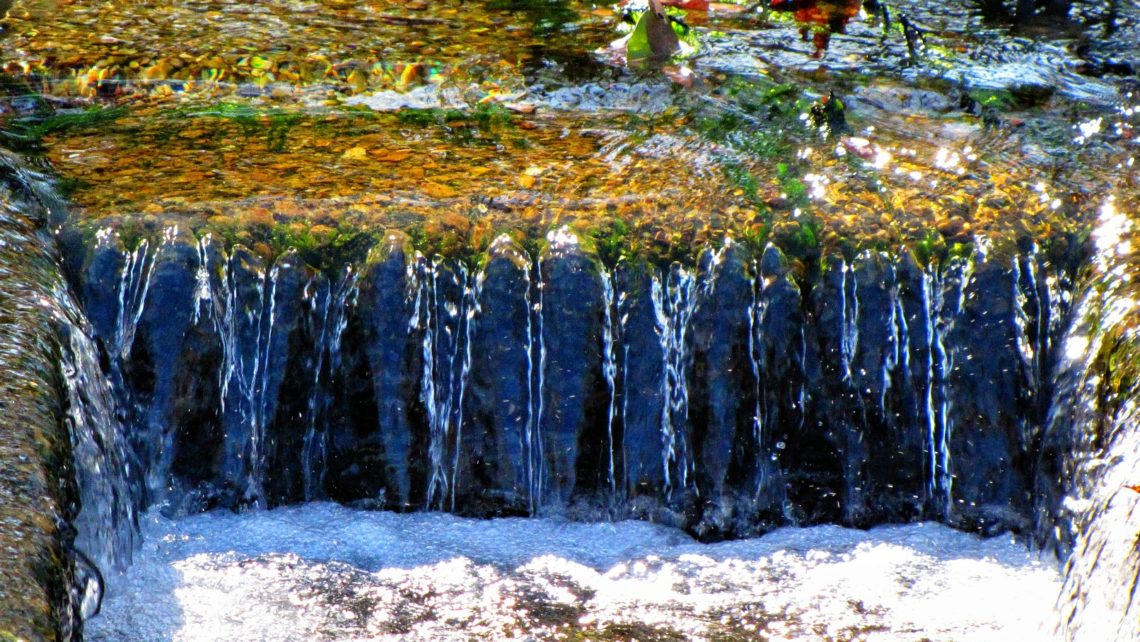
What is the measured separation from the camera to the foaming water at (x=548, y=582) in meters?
3.41

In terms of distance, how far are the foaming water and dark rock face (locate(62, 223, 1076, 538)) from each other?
13cm

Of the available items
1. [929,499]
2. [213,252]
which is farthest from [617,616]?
[213,252]

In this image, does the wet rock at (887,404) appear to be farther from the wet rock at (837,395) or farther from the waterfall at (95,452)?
the waterfall at (95,452)

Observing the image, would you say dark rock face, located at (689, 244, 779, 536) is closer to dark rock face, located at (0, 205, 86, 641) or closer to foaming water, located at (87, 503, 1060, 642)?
foaming water, located at (87, 503, 1060, 642)

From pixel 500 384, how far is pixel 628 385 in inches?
16.8

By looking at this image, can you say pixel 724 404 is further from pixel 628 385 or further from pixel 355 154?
pixel 355 154

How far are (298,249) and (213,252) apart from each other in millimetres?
275

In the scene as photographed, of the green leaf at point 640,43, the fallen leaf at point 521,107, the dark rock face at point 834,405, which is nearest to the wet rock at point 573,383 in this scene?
the dark rock face at point 834,405

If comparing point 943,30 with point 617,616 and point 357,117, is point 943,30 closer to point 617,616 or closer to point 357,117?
point 357,117

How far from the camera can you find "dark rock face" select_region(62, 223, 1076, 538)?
4.02m

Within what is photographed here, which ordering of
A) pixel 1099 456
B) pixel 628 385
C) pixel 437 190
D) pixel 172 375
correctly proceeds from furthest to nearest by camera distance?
pixel 437 190
pixel 628 385
pixel 172 375
pixel 1099 456

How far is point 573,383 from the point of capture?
4027mm

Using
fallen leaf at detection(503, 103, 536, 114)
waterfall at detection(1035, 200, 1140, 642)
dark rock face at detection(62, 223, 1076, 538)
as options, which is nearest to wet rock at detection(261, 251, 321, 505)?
dark rock face at detection(62, 223, 1076, 538)

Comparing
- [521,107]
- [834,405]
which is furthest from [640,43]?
[834,405]
